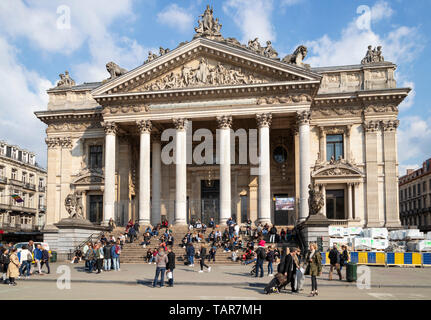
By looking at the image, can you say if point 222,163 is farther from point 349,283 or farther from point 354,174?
point 349,283

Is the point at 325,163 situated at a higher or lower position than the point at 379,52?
lower

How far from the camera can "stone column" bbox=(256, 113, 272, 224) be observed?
33938mm

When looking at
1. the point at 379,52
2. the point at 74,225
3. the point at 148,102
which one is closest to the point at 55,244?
the point at 74,225

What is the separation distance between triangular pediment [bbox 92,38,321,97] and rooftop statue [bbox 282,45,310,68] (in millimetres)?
1582

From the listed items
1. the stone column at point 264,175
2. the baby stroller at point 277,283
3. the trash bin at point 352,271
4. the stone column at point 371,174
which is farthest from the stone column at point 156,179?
the baby stroller at point 277,283

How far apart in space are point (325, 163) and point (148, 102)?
1577cm

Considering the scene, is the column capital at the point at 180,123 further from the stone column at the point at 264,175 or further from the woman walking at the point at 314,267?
the woman walking at the point at 314,267

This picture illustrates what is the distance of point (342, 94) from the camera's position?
37.4 meters

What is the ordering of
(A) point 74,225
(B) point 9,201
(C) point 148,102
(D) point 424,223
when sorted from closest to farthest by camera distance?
(A) point 74,225 < (C) point 148,102 < (B) point 9,201 < (D) point 424,223

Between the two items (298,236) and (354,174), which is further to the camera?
(354,174)

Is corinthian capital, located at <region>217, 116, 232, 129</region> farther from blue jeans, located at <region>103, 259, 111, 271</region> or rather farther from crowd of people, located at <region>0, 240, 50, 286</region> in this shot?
crowd of people, located at <region>0, 240, 50, 286</region>

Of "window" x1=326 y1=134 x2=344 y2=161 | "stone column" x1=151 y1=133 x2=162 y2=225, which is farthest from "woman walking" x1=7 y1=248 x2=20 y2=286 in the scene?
"window" x1=326 y1=134 x2=344 y2=161

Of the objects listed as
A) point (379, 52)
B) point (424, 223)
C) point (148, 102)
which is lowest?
point (424, 223)

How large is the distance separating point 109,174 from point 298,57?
18034mm
